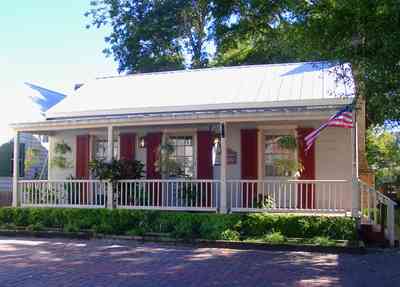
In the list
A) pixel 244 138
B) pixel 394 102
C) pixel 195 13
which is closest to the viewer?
pixel 394 102

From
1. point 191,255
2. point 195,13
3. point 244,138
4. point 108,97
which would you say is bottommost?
point 191,255

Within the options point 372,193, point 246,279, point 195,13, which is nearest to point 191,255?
point 246,279

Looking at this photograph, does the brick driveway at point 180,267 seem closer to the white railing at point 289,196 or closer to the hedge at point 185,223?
the hedge at point 185,223

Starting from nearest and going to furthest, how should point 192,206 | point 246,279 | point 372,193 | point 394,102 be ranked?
point 394,102
point 246,279
point 372,193
point 192,206

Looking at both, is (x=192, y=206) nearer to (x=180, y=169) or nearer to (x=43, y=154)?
(x=180, y=169)

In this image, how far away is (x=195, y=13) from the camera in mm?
32500

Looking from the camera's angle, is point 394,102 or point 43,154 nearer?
point 394,102

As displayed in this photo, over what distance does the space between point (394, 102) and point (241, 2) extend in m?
9.50

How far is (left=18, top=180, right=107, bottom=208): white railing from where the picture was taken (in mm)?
16062

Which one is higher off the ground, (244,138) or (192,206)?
(244,138)

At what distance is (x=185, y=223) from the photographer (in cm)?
1391

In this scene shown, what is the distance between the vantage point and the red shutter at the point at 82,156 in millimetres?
18359

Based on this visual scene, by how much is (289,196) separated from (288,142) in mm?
1492

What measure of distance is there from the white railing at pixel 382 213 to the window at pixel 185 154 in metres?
5.52
